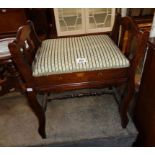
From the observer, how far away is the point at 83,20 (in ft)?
9.45

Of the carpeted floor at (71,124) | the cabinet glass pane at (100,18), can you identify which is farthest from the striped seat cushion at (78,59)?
the cabinet glass pane at (100,18)

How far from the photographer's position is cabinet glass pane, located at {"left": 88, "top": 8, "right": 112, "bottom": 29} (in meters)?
2.86

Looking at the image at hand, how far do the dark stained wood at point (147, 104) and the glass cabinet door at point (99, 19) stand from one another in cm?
214

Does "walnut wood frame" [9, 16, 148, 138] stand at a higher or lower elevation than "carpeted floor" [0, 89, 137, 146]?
higher

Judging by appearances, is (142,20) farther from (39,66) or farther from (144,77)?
(39,66)

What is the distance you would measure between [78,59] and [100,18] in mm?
2421

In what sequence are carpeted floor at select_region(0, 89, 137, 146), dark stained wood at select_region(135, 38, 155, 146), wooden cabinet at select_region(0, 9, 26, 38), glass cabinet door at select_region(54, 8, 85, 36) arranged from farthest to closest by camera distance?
glass cabinet door at select_region(54, 8, 85, 36), wooden cabinet at select_region(0, 9, 26, 38), carpeted floor at select_region(0, 89, 137, 146), dark stained wood at select_region(135, 38, 155, 146)

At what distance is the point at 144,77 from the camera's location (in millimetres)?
964

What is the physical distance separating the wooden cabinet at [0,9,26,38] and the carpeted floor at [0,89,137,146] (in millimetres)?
1141

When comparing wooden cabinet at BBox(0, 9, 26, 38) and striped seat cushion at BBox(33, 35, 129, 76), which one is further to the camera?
wooden cabinet at BBox(0, 9, 26, 38)

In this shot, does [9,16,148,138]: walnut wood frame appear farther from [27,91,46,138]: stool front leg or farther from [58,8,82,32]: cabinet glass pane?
[58,8,82,32]: cabinet glass pane

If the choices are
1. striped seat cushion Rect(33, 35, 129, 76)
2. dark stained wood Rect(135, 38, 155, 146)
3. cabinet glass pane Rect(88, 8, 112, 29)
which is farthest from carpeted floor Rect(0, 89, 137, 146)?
cabinet glass pane Rect(88, 8, 112, 29)

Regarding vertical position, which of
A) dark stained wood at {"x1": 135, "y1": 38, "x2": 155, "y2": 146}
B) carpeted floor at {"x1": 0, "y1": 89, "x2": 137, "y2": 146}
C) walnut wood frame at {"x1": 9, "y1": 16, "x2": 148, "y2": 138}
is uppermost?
walnut wood frame at {"x1": 9, "y1": 16, "x2": 148, "y2": 138}
